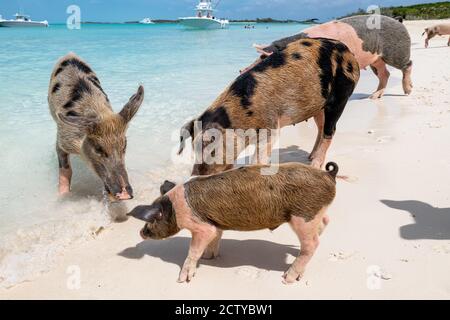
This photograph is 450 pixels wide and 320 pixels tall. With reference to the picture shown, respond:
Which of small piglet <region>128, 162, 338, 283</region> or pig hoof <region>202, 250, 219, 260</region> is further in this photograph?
pig hoof <region>202, 250, 219, 260</region>

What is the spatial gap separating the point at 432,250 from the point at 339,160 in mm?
2551

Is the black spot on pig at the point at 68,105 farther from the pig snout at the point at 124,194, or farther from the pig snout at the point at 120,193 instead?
the pig snout at the point at 124,194

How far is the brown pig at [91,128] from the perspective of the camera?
15.6 ft

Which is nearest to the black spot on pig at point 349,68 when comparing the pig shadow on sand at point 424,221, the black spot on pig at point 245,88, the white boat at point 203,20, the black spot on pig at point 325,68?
the black spot on pig at point 325,68

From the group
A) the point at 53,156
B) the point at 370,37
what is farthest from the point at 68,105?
the point at 370,37

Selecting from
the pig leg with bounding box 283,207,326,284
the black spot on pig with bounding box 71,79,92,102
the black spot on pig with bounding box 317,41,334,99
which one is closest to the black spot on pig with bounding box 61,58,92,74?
the black spot on pig with bounding box 71,79,92,102

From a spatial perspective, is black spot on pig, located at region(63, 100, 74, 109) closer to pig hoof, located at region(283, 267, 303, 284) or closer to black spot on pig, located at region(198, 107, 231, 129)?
black spot on pig, located at region(198, 107, 231, 129)

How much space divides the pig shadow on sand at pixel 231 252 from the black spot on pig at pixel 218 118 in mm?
1137

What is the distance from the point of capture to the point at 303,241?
3.70 m

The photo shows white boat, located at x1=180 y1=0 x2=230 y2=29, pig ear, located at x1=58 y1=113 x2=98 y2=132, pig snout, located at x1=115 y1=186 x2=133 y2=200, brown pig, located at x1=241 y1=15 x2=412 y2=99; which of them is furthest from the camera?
white boat, located at x1=180 y1=0 x2=230 y2=29

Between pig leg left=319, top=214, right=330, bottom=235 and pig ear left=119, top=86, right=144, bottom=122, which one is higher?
pig ear left=119, top=86, right=144, bottom=122

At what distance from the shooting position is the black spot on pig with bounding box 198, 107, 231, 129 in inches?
183

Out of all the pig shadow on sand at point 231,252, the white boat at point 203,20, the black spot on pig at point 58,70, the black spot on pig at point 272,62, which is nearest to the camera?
the pig shadow on sand at point 231,252

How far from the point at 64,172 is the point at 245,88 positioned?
2606 millimetres
